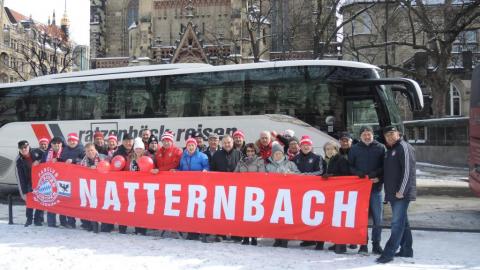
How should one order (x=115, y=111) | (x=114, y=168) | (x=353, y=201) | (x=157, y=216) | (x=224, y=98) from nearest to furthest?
1. (x=353, y=201)
2. (x=157, y=216)
3. (x=114, y=168)
4. (x=224, y=98)
5. (x=115, y=111)

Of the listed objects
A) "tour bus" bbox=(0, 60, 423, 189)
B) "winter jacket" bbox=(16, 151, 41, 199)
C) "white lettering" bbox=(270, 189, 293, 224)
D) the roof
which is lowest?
"white lettering" bbox=(270, 189, 293, 224)

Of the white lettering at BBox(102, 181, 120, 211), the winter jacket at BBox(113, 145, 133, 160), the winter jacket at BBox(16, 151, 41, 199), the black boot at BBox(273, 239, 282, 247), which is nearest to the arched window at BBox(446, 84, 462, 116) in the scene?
the black boot at BBox(273, 239, 282, 247)

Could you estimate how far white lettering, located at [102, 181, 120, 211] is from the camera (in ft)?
26.8

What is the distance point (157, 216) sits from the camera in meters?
7.82

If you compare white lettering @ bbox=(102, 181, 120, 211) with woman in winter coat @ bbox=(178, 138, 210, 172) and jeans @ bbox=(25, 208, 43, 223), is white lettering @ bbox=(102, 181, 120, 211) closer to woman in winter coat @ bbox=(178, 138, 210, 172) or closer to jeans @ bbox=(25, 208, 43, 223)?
woman in winter coat @ bbox=(178, 138, 210, 172)

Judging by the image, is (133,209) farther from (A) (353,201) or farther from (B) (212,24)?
(B) (212,24)

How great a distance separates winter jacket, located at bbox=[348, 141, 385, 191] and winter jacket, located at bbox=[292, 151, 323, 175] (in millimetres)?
655

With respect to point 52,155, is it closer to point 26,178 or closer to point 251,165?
point 26,178

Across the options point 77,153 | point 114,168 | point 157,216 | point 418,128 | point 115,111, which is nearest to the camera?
point 157,216

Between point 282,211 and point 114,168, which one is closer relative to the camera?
point 282,211

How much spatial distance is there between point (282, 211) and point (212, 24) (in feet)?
111

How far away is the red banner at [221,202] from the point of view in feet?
22.5

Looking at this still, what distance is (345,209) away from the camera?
6836 millimetres

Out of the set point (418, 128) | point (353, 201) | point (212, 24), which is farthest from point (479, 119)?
point (212, 24)
